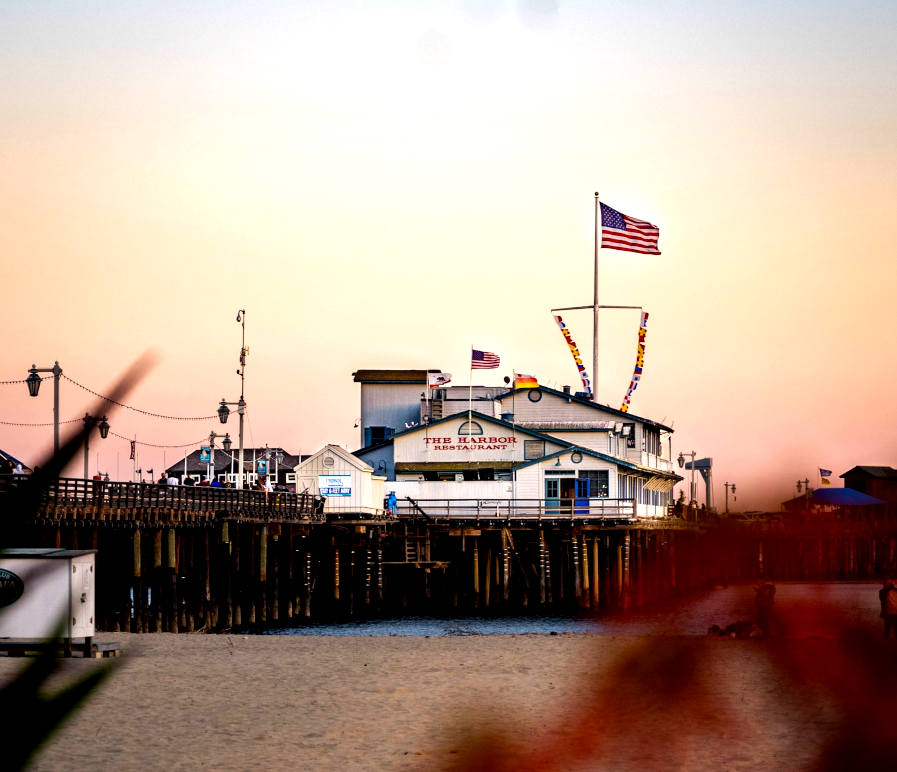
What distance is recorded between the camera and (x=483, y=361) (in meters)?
64.6

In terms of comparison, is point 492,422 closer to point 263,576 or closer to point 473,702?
point 263,576

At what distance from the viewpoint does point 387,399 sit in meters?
85.6

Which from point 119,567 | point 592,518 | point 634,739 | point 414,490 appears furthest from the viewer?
point 414,490

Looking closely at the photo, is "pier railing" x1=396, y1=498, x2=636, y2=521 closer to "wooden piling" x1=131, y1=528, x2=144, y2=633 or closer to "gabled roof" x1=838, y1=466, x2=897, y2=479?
"wooden piling" x1=131, y1=528, x2=144, y2=633

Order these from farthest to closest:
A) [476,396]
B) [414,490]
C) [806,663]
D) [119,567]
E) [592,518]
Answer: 1. [476,396]
2. [414,490]
3. [592,518]
4. [119,567]
5. [806,663]

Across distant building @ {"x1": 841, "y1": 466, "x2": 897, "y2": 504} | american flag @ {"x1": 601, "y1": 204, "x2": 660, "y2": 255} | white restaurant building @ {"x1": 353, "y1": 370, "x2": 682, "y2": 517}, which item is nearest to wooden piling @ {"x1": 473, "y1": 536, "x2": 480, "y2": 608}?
white restaurant building @ {"x1": 353, "y1": 370, "x2": 682, "y2": 517}

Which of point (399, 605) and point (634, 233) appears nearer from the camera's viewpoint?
point (634, 233)

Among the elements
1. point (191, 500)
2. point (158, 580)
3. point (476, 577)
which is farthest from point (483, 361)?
point (158, 580)

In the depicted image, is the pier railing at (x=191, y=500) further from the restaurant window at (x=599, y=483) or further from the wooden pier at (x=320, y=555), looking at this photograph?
the restaurant window at (x=599, y=483)

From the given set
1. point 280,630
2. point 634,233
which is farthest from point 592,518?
point 280,630

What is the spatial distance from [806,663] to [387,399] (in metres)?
83.5

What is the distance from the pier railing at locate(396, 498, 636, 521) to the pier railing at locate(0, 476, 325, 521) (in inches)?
270

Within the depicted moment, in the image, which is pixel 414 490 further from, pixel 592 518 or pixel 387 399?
pixel 387 399

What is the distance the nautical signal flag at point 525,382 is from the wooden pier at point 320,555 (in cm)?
899
